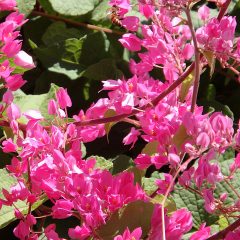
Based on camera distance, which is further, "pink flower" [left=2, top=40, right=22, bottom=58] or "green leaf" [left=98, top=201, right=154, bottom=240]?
"pink flower" [left=2, top=40, right=22, bottom=58]

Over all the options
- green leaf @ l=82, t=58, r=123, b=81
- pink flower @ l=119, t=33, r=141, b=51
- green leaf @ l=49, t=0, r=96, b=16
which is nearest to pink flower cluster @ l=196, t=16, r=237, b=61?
pink flower @ l=119, t=33, r=141, b=51

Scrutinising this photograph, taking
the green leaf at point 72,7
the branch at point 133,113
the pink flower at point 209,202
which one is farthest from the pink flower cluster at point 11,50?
the green leaf at point 72,7

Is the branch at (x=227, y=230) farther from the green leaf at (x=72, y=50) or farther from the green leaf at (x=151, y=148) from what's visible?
the green leaf at (x=72, y=50)

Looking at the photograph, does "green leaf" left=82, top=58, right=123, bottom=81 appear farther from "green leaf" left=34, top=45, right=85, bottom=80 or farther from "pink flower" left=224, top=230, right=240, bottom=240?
"pink flower" left=224, top=230, right=240, bottom=240

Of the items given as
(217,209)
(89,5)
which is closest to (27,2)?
(89,5)

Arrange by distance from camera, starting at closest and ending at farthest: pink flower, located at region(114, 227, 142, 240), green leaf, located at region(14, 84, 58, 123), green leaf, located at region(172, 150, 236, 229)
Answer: pink flower, located at region(114, 227, 142, 240) → green leaf, located at region(172, 150, 236, 229) → green leaf, located at region(14, 84, 58, 123)

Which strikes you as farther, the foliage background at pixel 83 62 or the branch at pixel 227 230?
the foliage background at pixel 83 62

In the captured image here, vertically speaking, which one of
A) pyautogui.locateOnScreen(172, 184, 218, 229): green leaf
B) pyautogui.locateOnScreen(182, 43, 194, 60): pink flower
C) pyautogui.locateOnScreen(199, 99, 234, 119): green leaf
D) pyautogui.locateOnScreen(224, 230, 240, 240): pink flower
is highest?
pyautogui.locateOnScreen(182, 43, 194, 60): pink flower

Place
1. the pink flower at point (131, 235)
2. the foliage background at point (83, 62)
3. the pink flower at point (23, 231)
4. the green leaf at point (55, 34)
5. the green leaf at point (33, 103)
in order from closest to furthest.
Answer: the pink flower at point (131, 235) → the pink flower at point (23, 231) → the green leaf at point (33, 103) → the foliage background at point (83, 62) → the green leaf at point (55, 34)
